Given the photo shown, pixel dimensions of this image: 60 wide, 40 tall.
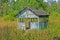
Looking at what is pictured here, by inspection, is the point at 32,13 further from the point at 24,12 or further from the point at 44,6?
the point at 44,6

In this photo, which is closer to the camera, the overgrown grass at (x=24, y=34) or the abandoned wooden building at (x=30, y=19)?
the overgrown grass at (x=24, y=34)

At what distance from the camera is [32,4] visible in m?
18.6

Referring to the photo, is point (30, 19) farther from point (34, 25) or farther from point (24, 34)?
point (24, 34)

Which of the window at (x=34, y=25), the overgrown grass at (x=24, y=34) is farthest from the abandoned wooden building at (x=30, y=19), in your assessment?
the overgrown grass at (x=24, y=34)

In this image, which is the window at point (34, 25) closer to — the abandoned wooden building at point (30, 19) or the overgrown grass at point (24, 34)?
the abandoned wooden building at point (30, 19)

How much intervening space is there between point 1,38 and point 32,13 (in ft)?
24.6

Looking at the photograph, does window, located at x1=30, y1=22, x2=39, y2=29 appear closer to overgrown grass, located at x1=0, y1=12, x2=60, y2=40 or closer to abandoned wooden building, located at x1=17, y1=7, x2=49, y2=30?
abandoned wooden building, located at x1=17, y1=7, x2=49, y2=30

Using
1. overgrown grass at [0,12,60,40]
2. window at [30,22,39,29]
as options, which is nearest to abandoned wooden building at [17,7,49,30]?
window at [30,22,39,29]

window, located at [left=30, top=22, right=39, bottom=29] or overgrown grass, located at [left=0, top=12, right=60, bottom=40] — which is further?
window, located at [left=30, top=22, right=39, bottom=29]

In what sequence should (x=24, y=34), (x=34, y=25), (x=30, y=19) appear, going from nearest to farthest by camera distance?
(x=24, y=34) < (x=34, y=25) < (x=30, y=19)

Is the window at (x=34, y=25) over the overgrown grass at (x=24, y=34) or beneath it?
beneath

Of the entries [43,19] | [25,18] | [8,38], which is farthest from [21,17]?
[8,38]

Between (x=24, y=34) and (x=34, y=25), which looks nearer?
(x=24, y=34)

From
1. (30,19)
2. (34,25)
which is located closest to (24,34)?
(34,25)
